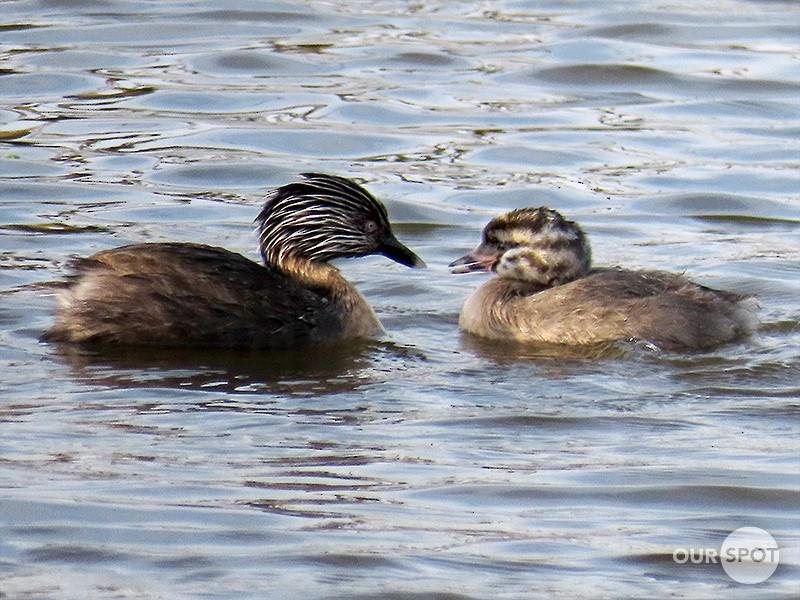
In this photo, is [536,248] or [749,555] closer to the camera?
[749,555]

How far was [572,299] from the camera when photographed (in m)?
10.1

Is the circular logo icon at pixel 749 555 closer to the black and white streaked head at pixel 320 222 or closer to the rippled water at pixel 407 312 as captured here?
the rippled water at pixel 407 312

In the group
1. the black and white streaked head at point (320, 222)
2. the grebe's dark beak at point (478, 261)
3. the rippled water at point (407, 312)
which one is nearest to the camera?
the rippled water at point (407, 312)

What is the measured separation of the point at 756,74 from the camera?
1722 cm

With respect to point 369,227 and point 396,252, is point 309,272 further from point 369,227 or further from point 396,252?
point 396,252

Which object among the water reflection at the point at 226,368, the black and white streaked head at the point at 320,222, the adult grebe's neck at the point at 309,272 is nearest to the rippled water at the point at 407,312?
the water reflection at the point at 226,368

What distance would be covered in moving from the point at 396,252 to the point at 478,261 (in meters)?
0.53

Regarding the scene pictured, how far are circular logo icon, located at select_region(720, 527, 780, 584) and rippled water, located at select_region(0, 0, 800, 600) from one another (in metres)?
0.07

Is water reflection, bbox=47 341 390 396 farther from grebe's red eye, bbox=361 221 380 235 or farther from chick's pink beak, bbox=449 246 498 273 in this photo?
chick's pink beak, bbox=449 246 498 273

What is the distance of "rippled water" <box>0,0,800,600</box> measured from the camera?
6.67m

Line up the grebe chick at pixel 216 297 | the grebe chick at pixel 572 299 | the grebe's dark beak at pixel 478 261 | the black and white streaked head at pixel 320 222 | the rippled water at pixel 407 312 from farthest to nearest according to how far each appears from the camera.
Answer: the grebe's dark beak at pixel 478 261 → the black and white streaked head at pixel 320 222 → the grebe chick at pixel 572 299 → the grebe chick at pixel 216 297 → the rippled water at pixel 407 312

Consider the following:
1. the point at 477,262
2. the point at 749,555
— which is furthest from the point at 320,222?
the point at 749,555

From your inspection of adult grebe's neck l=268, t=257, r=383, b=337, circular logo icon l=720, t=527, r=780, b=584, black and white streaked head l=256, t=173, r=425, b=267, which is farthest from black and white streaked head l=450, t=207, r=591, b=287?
circular logo icon l=720, t=527, r=780, b=584

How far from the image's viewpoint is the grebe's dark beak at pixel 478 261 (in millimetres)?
10688
